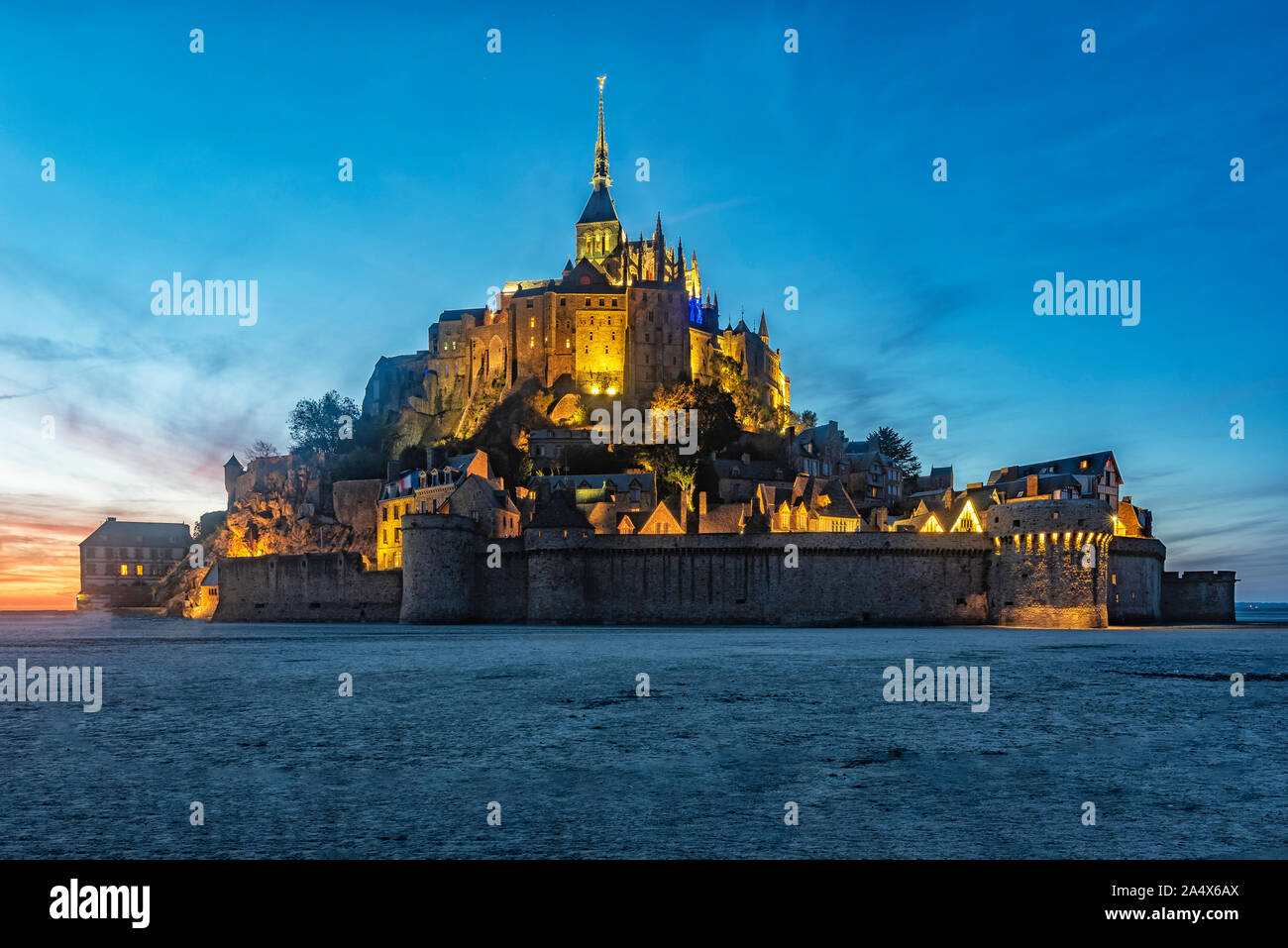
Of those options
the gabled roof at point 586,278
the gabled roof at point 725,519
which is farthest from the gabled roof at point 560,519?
the gabled roof at point 586,278

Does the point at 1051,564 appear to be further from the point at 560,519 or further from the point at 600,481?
the point at 600,481

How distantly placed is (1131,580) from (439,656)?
133 feet

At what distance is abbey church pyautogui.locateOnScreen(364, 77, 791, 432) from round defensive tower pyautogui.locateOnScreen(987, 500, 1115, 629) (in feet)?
166

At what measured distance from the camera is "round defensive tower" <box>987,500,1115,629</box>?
46062 millimetres

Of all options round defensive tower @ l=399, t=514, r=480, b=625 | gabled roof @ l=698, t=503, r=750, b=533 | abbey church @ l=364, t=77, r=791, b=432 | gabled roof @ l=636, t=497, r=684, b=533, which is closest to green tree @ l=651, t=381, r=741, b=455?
abbey church @ l=364, t=77, r=791, b=432

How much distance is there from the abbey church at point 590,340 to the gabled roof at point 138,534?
26136 millimetres

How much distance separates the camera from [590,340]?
3878 inches

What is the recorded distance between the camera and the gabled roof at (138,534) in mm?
104375

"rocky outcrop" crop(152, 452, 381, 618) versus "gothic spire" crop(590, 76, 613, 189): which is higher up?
"gothic spire" crop(590, 76, 613, 189)

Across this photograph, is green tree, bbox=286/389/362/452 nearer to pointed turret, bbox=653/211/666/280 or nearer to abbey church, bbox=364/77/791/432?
abbey church, bbox=364/77/791/432
